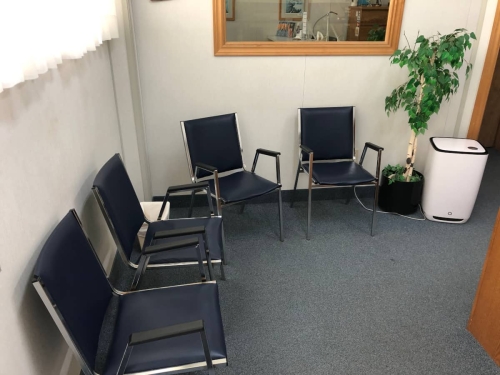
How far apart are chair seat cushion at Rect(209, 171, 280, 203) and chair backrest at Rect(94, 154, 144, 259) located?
60 centimetres

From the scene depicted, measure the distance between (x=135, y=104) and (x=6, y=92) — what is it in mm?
1609

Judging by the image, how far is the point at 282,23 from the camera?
2918 mm

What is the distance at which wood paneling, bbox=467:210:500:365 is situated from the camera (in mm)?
1783

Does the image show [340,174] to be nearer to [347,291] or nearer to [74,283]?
[347,291]

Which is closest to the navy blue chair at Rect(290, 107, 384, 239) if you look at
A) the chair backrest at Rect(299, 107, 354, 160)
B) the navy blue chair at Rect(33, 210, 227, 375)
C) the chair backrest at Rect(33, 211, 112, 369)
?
the chair backrest at Rect(299, 107, 354, 160)

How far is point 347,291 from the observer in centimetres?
228

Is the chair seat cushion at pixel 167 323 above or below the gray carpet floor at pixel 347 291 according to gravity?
above

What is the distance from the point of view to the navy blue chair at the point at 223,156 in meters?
2.57

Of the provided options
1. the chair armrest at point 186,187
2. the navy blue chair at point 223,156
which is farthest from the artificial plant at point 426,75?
the chair armrest at point 186,187

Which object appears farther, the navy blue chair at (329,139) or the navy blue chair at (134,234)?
the navy blue chair at (329,139)

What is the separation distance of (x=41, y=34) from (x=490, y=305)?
221 cm

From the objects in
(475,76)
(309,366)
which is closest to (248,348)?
(309,366)

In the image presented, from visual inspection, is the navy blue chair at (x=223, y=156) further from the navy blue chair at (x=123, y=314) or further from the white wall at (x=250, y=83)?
the navy blue chair at (x=123, y=314)

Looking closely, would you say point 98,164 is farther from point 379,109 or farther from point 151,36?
point 379,109
